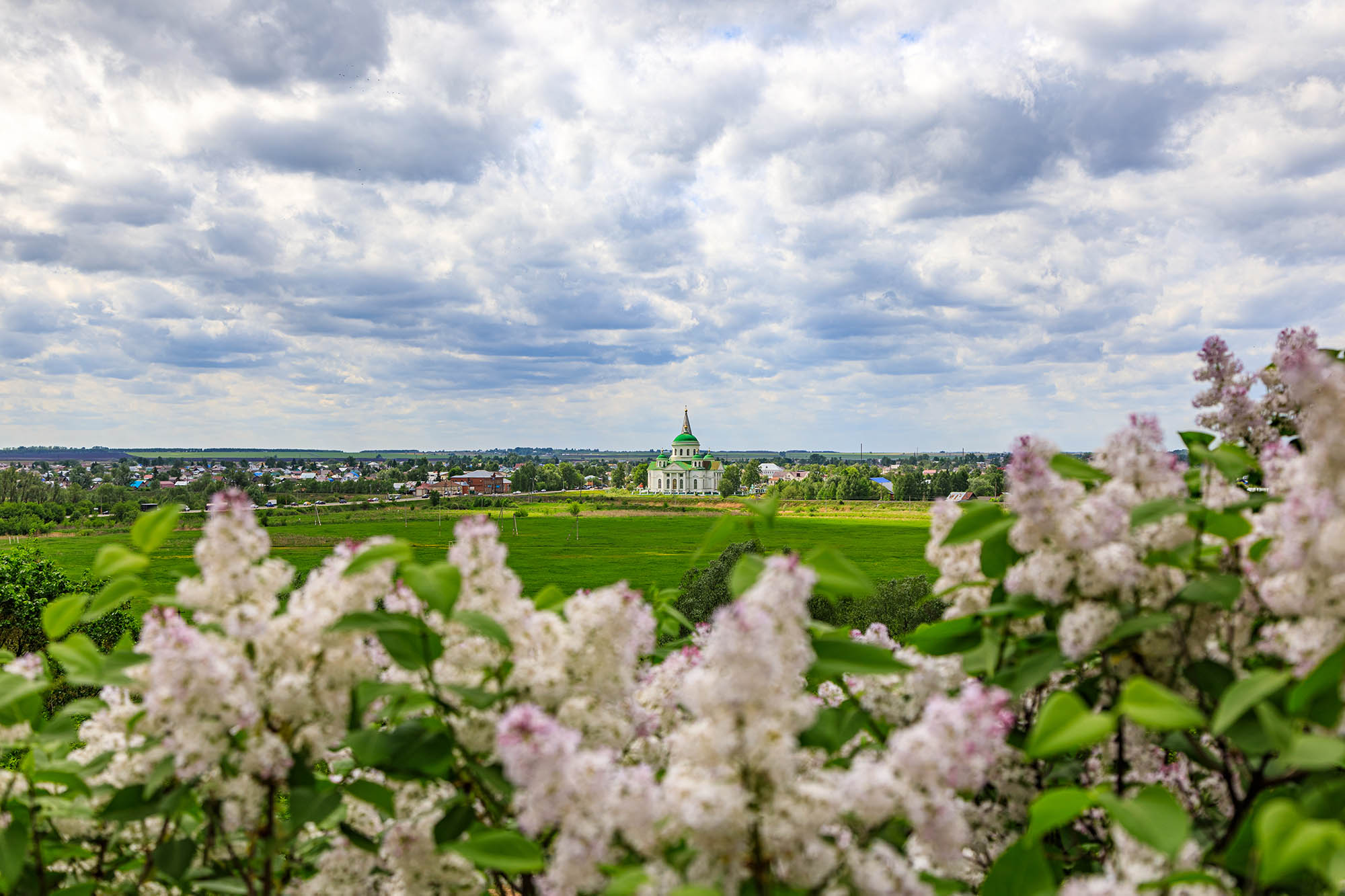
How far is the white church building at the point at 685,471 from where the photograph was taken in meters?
175

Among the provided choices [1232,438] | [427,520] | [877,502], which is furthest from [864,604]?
[877,502]

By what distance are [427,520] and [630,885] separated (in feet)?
347

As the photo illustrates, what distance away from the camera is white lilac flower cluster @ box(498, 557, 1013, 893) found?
1293 millimetres

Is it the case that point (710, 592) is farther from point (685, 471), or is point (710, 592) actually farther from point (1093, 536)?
point (685, 471)

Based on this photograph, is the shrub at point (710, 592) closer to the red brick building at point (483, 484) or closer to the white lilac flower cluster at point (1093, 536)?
the white lilac flower cluster at point (1093, 536)

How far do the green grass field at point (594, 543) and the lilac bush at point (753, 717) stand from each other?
47.1 meters

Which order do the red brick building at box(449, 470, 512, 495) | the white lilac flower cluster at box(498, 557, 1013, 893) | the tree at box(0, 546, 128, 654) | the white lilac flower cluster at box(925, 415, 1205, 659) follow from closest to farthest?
the white lilac flower cluster at box(498, 557, 1013, 893), the white lilac flower cluster at box(925, 415, 1205, 659), the tree at box(0, 546, 128, 654), the red brick building at box(449, 470, 512, 495)

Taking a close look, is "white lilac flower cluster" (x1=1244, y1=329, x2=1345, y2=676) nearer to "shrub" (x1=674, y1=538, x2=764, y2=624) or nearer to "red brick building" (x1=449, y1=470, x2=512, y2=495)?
"shrub" (x1=674, y1=538, x2=764, y2=624)

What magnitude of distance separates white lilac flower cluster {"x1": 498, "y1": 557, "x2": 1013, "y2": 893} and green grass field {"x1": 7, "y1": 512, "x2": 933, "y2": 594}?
1877 inches

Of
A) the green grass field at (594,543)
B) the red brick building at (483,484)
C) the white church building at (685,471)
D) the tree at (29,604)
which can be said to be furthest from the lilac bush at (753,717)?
the white church building at (685,471)

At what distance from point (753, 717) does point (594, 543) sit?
290ft

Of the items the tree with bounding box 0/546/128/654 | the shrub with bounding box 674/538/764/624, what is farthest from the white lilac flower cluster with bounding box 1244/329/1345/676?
the shrub with bounding box 674/538/764/624

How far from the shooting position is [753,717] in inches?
52.9

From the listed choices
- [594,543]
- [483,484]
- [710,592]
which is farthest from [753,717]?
[483,484]
